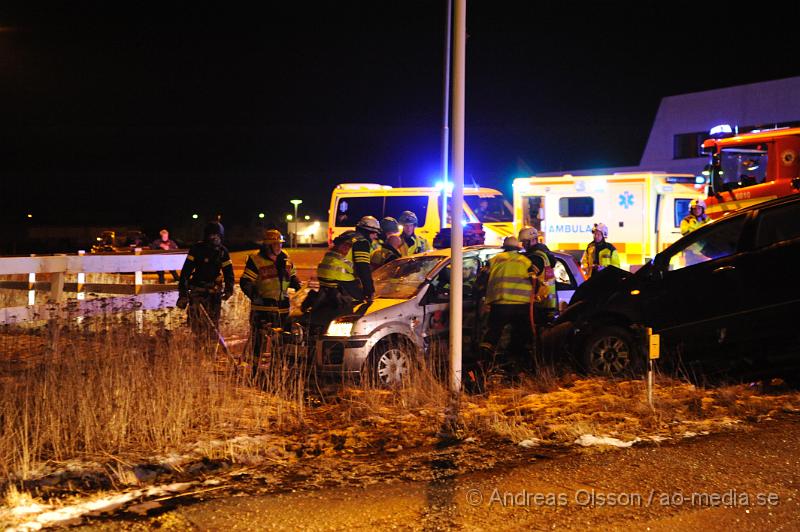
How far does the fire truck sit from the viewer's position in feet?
45.3

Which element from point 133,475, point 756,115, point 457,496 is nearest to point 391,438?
point 457,496

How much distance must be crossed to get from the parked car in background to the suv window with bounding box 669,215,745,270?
2.13m

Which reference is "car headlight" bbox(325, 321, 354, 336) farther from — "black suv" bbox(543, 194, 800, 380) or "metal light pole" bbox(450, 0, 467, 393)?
"black suv" bbox(543, 194, 800, 380)

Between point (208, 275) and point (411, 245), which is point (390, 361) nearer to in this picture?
point (208, 275)

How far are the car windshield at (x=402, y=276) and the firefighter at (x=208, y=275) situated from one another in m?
1.70

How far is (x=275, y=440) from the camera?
21.4 ft

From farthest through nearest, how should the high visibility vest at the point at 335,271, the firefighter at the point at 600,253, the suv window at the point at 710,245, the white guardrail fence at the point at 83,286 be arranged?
the firefighter at the point at 600,253 → the white guardrail fence at the point at 83,286 → the high visibility vest at the point at 335,271 → the suv window at the point at 710,245

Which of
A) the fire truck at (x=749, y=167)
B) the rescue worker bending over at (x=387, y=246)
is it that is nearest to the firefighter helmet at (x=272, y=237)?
the rescue worker bending over at (x=387, y=246)

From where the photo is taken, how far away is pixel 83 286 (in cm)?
1433

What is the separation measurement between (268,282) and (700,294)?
4.33 m

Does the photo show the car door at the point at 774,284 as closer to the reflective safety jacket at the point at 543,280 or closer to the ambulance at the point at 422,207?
the reflective safety jacket at the point at 543,280

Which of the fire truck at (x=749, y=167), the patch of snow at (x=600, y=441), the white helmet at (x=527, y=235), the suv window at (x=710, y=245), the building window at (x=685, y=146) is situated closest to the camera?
the patch of snow at (x=600, y=441)

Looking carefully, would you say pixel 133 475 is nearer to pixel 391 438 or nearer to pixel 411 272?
pixel 391 438

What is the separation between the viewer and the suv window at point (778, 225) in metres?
7.98
